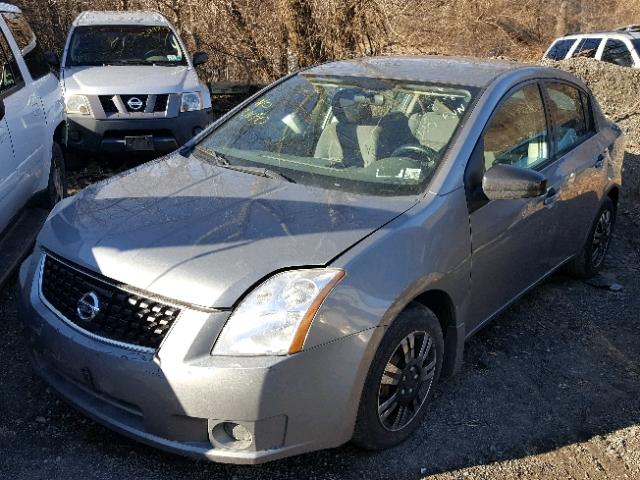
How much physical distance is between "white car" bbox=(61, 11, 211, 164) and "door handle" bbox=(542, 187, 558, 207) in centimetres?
447

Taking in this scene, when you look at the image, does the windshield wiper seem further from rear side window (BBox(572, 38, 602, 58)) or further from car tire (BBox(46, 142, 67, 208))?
rear side window (BBox(572, 38, 602, 58))

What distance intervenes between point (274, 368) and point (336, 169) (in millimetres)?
1363

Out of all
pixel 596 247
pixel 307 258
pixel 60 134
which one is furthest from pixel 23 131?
pixel 596 247

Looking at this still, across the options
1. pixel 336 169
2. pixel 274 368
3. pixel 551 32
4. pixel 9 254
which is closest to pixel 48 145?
pixel 9 254

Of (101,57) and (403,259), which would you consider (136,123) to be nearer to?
(101,57)

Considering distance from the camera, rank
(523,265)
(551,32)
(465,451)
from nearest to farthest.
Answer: (465,451) → (523,265) → (551,32)

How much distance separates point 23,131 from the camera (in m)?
4.90

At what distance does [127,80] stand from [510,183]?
5.42 metres

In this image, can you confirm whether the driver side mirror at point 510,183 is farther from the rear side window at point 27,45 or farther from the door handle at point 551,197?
the rear side window at point 27,45

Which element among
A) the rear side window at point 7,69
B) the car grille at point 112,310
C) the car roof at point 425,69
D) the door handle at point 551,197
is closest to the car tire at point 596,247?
the door handle at point 551,197

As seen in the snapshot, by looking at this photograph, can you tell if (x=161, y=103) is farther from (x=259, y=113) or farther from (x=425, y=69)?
(x=425, y=69)

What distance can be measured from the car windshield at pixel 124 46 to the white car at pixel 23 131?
2450 millimetres

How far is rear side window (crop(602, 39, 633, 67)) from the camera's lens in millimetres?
13570

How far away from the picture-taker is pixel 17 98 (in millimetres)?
4914
